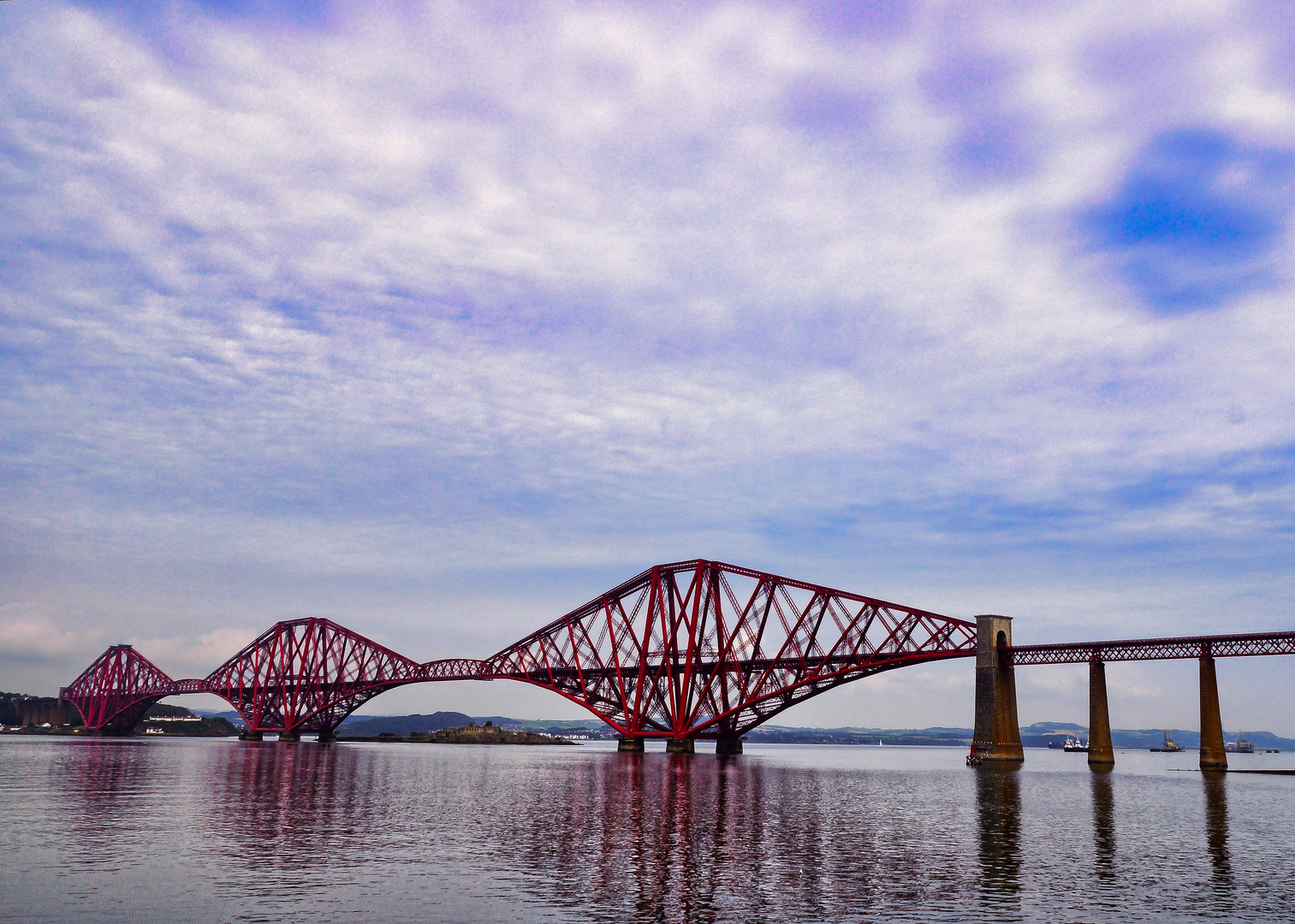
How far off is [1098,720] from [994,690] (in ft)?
46.5

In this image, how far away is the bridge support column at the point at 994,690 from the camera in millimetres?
93750

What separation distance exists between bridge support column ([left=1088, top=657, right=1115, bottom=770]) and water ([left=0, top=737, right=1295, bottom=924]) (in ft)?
102

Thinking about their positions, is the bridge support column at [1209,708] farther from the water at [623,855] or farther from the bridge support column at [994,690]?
the water at [623,855]

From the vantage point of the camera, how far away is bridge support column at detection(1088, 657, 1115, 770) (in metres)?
94.2

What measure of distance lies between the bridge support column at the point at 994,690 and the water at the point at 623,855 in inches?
1212

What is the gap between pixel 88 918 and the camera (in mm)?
19734

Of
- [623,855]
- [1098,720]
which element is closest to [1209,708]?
[1098,720]

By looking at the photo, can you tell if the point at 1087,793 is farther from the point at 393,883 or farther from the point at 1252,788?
the point at 393,883

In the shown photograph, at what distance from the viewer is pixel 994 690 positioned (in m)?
A: 93.3

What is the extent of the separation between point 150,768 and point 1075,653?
275 ft

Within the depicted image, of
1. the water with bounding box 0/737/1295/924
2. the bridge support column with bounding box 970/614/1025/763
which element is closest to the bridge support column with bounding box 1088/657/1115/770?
the bridge support column with bounding box 970/614/1025/763

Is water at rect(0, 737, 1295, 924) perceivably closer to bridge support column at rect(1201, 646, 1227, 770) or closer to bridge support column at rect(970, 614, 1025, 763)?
bridge support column at rect(1201, 646, 1227, 770)

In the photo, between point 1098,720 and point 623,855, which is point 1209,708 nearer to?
point 1098,720

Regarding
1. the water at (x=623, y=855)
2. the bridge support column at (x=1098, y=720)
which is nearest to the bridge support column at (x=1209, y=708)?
the bridge support column at (x=1098, y=720)
